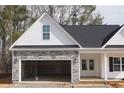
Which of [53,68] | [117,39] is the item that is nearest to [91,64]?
[117,39]

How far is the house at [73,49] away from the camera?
28.3 meters

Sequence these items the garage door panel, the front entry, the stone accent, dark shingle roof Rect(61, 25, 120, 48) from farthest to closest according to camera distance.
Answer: the garage door panel → the front entry → dark shingle roof Rect(61, 25, 120, 48) → the stone accent

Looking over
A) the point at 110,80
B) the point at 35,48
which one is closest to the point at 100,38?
the point at 110,80

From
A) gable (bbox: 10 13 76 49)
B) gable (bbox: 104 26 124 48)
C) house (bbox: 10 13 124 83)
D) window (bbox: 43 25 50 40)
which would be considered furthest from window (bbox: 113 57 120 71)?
window (bbox: 43 25 50 40)

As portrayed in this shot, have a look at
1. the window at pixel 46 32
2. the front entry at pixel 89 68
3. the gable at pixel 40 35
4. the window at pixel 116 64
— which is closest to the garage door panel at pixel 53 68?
the front entry at pixel 89 68

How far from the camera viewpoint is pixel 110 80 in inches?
1159

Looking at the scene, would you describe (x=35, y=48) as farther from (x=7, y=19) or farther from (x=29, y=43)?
(x=7, y=19)

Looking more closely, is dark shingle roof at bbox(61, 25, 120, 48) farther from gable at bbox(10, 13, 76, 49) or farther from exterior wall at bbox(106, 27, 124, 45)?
gable at bbox(10, 13, 76, 49)

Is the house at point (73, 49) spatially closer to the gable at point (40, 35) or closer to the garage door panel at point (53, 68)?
the gable at point (40, 35)

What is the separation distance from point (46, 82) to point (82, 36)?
614 centimetres

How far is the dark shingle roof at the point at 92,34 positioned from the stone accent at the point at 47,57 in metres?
2.36

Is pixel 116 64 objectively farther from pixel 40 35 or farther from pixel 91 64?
pixel 40 35

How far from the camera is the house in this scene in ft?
92.7

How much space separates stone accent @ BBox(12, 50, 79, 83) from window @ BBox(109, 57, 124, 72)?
3535 millimetres
